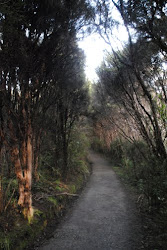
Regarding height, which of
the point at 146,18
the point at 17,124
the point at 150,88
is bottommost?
the point at 17,124

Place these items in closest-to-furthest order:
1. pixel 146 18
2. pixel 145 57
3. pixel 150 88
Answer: pixel 146 18 → pixel 145 57 → pixel 150 88

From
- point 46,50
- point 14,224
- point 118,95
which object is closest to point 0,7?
point 46,50

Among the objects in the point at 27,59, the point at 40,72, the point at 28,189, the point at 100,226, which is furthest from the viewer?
the point at 40,72

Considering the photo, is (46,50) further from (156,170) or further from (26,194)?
(156,170)

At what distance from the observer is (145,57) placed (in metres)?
5.14

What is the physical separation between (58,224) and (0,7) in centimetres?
436

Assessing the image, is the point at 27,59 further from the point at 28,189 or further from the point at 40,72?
the point at 28,189

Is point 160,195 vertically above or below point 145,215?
above

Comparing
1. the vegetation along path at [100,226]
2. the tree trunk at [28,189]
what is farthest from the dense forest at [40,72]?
the vegetation along path at [100,226]

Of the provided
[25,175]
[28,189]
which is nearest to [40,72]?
[25,175]

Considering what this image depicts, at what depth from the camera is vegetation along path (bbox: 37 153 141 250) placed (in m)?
3.33

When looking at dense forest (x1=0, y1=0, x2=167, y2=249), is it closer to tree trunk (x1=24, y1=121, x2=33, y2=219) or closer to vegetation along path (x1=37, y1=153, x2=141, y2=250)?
tree trunk (x1=24, y1=121, x2=33, y2=219)

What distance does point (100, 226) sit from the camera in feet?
13.4

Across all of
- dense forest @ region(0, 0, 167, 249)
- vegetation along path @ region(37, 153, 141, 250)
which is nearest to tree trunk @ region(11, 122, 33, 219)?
dense forest @ region(0, 0, 167, 249)
